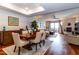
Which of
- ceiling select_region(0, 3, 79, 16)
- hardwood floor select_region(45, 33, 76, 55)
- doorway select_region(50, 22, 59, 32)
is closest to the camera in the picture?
ceiling select_region(0, 3, 79, 16)

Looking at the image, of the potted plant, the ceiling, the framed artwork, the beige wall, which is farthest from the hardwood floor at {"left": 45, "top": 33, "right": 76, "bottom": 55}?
the framed artwork

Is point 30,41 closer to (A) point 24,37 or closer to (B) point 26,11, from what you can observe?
(A) point 24,37

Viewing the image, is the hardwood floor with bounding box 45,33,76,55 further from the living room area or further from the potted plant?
the potted plant

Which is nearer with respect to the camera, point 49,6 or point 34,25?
point 49,6

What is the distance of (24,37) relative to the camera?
3.71m

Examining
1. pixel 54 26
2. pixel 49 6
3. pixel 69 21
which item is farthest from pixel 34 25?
pixel 69 21

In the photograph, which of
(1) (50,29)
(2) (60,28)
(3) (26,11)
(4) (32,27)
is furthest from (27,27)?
(2) (60,28)

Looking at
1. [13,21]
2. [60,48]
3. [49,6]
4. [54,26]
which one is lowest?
[60,48]

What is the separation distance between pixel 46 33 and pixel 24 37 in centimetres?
93

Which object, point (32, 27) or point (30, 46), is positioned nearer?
point (32, 27)

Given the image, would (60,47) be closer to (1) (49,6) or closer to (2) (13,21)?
(1) (49,6)

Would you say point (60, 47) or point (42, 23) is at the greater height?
point (42, 23)

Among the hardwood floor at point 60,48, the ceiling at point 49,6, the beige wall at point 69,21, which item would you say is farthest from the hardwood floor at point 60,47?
the ceiling at point 49,6

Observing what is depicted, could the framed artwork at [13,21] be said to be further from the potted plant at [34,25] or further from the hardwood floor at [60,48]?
the hardwood floor at [60,48]
